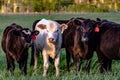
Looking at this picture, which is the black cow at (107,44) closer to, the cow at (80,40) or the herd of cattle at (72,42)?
the herd of cattle at (72,42)

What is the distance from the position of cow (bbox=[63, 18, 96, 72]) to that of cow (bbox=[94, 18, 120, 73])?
258mm

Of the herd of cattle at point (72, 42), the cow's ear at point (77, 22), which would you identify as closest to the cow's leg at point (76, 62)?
the herd of cattle at point (72, 42)

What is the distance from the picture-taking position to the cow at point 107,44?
11734mm

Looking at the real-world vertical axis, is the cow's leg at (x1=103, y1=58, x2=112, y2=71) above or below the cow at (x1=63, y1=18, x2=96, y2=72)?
below

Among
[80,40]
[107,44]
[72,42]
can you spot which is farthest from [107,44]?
[72,42]

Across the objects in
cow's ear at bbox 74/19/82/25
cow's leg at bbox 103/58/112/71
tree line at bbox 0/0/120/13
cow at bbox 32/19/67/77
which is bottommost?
tree line at bbox 0/0/120/13

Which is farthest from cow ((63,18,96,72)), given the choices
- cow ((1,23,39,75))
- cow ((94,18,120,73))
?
cow ((1,23,39,75))

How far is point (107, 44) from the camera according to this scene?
12.0 m

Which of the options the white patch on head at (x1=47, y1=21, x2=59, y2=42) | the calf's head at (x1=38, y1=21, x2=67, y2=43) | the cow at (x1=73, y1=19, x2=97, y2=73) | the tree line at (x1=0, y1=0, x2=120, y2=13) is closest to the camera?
the cow at (x1=73, y1=19, x2=97, y2=73)

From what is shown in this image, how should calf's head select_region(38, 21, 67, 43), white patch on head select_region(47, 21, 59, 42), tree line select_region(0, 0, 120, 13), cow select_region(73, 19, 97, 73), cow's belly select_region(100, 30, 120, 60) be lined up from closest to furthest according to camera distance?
1. cow's belly select_region(100, 30, 120, 60)
2. cow select_region(73, 19, 97, 73)
3. calf's head select_region(38, 21, 67, 43)
4. white patch on head select_region(47, 21, 59, 42)
5. tree line select_region(0, 0, 120, 13)

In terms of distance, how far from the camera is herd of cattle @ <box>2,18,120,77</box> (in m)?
11.9

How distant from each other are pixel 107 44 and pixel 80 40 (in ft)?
3.00

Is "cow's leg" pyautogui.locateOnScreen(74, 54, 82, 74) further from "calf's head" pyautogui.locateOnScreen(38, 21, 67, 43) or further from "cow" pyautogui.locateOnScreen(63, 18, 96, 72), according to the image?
"calf's head" pyautogui.locateOnScreen(38, 21, 67, 43)

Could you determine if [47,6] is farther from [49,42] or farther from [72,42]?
[49,42]
